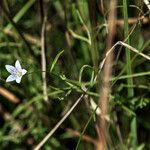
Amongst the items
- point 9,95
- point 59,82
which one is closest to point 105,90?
point 59,82

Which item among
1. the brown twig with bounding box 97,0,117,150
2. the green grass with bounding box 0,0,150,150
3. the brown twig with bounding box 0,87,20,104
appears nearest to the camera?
the brown twig with bounding box 97,0,117,150

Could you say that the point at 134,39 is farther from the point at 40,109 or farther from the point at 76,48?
the point at 40,109

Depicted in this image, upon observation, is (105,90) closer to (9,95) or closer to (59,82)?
(59,82)

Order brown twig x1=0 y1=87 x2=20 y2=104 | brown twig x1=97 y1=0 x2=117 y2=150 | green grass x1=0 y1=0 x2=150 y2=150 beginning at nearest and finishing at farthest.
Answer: brown twig x1=97 y1=0 x2=117 y2=150 < green grass x1=0 y1=0 x2=150 y2=150 < brown twig x1=0 y1=87 x2=20 y2=104

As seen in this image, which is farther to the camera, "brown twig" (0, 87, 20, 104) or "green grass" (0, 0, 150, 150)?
"brown twig" (0, 87, 20, 104)

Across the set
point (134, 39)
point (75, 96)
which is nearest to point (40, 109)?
point (75, 96)

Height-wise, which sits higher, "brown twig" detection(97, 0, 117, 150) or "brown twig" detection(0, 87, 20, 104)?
"brown twig" detection(97, 0, 117, 150)

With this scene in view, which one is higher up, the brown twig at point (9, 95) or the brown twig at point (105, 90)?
the brown twig at point (105, 90)

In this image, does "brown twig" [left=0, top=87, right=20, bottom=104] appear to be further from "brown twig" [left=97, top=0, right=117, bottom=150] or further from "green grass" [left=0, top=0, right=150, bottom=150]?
"brown twig" [left=97, top=0, right=117, bottom=150]

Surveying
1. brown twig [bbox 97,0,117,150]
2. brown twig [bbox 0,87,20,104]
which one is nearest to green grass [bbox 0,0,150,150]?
brown twig [bbox 0,87,20,104]

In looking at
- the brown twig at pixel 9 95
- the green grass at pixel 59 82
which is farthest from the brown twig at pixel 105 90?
the brown twig at pixel 9 95

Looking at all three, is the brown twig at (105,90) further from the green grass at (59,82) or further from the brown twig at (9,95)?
the brown twig at (9,95)
